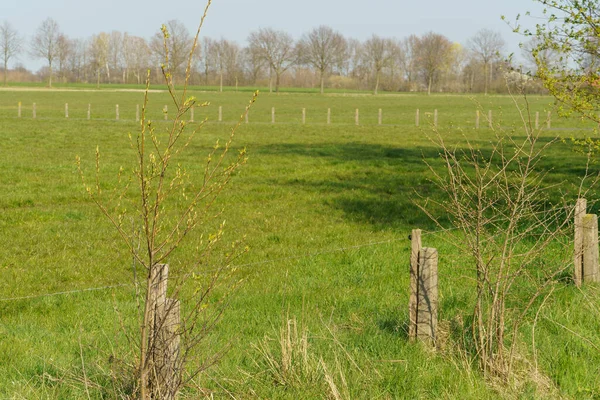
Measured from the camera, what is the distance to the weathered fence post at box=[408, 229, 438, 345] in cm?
552

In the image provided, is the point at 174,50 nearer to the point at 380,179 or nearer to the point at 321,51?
the point at 380,179

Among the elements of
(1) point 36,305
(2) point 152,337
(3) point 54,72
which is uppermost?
(3) point 54,72

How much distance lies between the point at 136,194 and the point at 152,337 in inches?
466

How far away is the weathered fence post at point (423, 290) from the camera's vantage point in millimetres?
5523

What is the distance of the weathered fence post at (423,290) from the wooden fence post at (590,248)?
248 centimetres

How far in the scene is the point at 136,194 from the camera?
1553 cm

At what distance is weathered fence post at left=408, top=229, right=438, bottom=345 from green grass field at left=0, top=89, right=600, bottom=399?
0.60ft

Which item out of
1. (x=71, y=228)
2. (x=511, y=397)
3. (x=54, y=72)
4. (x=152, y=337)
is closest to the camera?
Result: (x=152, y=337)

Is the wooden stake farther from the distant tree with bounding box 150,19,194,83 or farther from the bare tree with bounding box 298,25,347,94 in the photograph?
the bare tree with bounding box 298,25,347,94

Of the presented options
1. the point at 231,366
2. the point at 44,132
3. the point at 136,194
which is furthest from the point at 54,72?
the point at 231,366

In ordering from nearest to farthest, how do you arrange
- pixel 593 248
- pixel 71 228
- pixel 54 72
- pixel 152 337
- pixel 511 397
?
pixel 152 337, pixel 511 397, pixel 593 248, pixel 71 228, pixel 54 72

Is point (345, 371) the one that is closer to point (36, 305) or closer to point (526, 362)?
point (526, 362)

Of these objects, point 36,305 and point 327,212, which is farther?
point 327,212

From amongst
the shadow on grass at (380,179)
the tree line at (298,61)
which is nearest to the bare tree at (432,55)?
the tree line at (298,61)
